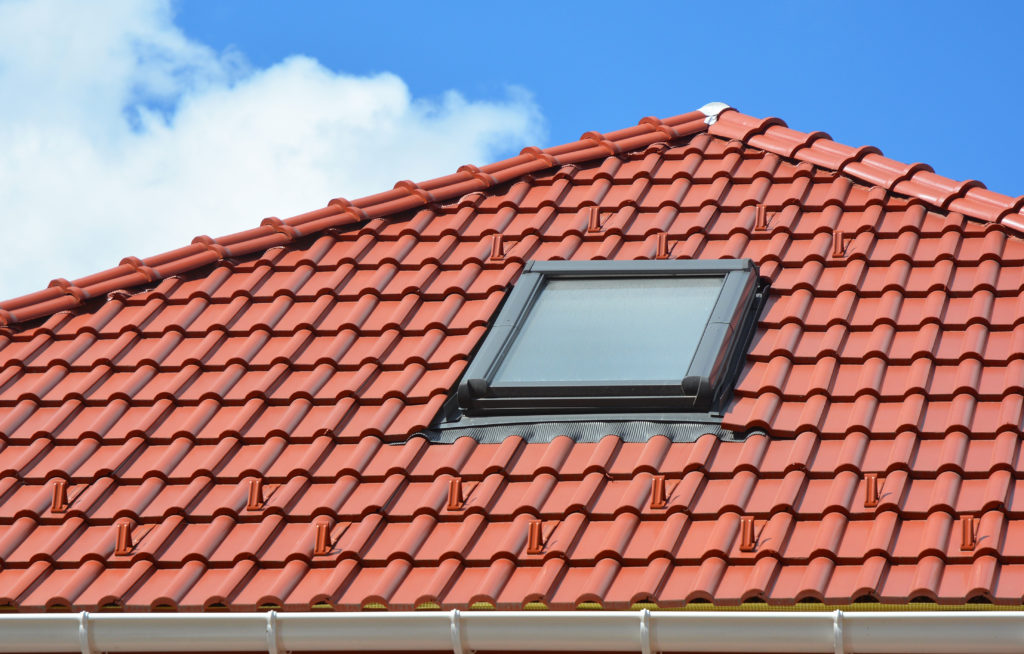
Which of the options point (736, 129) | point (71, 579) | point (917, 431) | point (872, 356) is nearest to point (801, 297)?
point (872, 356)

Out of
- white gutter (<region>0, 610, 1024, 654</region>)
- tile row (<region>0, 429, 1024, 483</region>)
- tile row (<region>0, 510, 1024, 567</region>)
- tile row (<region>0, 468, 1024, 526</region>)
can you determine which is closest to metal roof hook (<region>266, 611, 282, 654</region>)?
white gutter (<region>0, 610, 1024, 654</region>)

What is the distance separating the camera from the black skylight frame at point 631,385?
617 cm

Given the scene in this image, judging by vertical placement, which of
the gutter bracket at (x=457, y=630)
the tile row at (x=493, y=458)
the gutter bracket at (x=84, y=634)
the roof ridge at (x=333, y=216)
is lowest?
the gutter bracket at (x=84, y=634)

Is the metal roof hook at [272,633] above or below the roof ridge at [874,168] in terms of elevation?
below

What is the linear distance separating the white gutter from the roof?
0.13 metres

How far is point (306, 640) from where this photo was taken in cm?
532

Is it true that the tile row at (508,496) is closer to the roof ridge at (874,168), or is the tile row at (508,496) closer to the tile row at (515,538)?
the tile row at (515,538)

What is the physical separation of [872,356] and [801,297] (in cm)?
61

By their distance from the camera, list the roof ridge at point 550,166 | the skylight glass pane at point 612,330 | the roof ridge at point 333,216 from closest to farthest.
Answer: the skylight glass pane at point 612,330 → the roof ridge at point 550,166 → the roof ridge at point 333,216

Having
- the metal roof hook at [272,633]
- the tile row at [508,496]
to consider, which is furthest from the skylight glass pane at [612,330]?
the metal roof hook at [272,633]

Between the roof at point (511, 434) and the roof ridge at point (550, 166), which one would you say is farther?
the roof ridge at point (550, 166)

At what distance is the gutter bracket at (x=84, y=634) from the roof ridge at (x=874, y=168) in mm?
4550

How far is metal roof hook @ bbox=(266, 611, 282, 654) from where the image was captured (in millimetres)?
5312

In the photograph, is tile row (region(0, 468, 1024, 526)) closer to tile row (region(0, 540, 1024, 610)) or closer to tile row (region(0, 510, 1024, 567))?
tile row (region(0, 510, 1024, 567))
